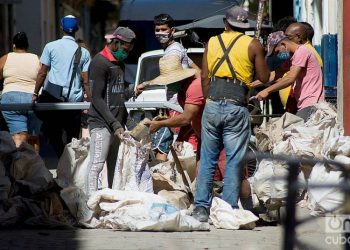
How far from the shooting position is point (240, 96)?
9.19 metres

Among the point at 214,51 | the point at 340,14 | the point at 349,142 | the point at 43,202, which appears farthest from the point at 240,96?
the point at 340,14

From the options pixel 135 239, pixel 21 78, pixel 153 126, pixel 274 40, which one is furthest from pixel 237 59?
pixel 21 78

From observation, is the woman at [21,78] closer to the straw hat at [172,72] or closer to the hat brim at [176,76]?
the straw hat at [172,72]

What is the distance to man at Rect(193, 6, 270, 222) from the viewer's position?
9.16 meters

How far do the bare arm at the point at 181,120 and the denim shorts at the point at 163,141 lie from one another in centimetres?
169

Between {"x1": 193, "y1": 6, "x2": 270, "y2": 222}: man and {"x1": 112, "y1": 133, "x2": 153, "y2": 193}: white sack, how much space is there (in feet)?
2.15

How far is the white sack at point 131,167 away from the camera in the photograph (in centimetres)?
970

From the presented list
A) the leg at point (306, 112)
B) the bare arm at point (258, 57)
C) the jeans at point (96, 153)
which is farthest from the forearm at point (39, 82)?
the bare arm at point (258, 57)

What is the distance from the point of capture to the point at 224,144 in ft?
30.3

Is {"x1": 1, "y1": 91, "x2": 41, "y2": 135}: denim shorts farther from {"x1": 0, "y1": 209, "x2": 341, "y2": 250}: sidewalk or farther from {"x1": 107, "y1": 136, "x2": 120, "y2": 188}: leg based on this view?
{"x1": 0, "y1": 209, "x2": 341, "y2": 250}: sidewalk

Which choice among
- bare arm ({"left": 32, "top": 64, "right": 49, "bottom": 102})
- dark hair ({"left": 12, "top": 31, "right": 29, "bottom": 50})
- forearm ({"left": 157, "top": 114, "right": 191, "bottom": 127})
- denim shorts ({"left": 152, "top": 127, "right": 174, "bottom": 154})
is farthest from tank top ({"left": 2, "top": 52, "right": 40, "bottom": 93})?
forearm ({"left": 157, "top": 114, "right": 191, "bottom": 127})

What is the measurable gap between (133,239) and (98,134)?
1399 mm

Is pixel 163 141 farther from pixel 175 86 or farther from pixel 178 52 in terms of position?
pixel 175 86

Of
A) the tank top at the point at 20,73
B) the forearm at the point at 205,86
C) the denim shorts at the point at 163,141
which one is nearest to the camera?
the forearm at the point at 205,86
